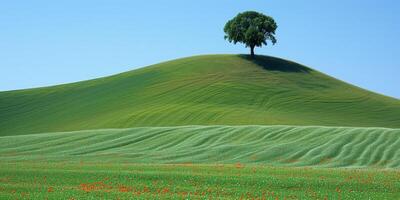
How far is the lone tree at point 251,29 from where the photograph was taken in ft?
343

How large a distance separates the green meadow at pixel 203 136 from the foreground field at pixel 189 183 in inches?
2.1

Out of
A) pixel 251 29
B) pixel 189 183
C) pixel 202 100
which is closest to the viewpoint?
pixel 189 183

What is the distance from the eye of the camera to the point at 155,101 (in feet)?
270

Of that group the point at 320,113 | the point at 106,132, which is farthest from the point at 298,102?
the point at 106,132

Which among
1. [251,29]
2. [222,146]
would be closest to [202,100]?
[251,29]

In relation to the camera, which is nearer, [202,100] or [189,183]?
[189,183]

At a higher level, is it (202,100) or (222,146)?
(202,100)

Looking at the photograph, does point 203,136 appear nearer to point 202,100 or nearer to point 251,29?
point 202,100

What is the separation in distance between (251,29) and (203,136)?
55926 mm

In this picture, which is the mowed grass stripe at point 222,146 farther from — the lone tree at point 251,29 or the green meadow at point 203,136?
the lone tree at point 251,29

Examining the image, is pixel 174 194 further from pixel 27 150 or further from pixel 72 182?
pixel 27 150

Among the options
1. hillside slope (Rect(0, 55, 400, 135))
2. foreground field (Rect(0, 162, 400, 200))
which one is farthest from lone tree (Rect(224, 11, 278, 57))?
foreground field (Rect(0, 162, 400, 200))

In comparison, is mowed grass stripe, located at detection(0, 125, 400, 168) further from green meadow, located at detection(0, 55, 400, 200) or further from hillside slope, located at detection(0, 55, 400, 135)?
hillside slope, located at detection(0, 55, 400, 135)

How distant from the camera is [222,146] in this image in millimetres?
46531
